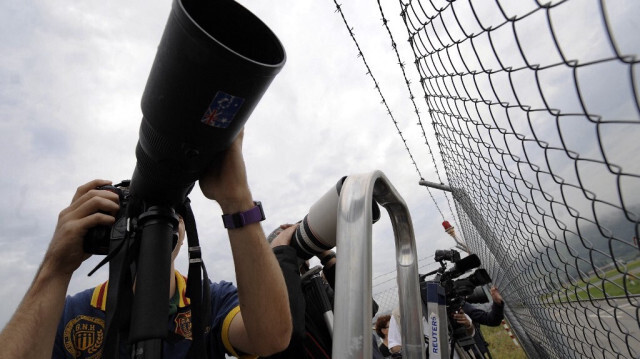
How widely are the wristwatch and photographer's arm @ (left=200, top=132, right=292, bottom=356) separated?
0.01m

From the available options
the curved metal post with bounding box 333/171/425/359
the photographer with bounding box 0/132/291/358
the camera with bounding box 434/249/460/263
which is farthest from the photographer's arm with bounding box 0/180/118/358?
the camera with bounding box 434/249/460/263

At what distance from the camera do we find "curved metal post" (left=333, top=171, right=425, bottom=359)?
1.68ft

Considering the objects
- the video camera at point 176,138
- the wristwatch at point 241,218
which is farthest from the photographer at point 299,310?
the video camera at point 176,138

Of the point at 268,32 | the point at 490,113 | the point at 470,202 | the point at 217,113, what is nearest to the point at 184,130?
the point at 217,113

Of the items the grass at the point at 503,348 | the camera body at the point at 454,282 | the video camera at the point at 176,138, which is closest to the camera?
the video camera at the point at 176,138

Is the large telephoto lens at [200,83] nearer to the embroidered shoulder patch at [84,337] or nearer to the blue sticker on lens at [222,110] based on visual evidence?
the blue sticker on lens at [222,110]

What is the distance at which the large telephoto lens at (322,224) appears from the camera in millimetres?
779

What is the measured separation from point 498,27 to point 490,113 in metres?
0.40

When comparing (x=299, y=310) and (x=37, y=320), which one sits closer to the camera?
(x=37, y=320)

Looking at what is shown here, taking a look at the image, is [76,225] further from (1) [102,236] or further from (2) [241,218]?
(2) [241,218]

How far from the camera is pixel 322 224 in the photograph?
870 millimetres

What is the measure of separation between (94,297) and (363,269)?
1369mm

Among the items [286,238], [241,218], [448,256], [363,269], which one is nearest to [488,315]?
[448,256]

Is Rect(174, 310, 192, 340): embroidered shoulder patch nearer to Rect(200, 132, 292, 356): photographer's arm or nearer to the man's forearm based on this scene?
Rect(200, 132, 292, 356): photographer's arm
